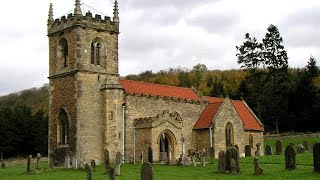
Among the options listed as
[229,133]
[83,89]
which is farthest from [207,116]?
[83,89]

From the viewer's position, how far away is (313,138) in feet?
165

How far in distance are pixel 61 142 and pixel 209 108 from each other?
14134mm

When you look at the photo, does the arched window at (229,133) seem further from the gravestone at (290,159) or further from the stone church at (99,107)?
the gravestone at (290,159)

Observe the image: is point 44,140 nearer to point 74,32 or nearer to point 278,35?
point 74,32

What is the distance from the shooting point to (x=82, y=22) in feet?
117

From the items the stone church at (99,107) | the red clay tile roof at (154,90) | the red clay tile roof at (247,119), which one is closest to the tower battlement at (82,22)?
the stone church at (99,107)

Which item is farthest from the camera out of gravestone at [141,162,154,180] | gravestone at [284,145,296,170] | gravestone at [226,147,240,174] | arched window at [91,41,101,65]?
arched window at [91,41,101,65]

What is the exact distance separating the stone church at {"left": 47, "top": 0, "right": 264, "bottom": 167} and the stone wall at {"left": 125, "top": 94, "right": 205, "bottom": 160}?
76mm

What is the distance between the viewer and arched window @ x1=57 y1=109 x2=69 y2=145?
3572 cm

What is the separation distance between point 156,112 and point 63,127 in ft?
25.4

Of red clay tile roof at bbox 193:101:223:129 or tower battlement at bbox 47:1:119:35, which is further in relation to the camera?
red clay tile roof at bbox 193:101:223:129

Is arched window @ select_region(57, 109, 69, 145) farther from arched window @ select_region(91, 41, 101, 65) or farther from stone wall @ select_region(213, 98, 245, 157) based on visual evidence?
stone wall @ select_region(213, 98, 245, 157)

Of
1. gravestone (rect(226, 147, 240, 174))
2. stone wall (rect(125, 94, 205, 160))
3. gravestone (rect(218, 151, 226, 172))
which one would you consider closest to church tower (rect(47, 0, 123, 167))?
stone wall (rect(125, 94, 205, 160))

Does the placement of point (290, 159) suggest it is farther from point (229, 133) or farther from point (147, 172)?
point (229, 133)
